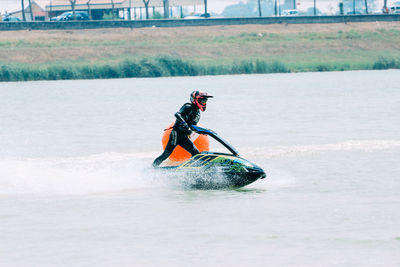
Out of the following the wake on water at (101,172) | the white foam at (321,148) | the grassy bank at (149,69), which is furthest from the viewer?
the grassy bank at (149,69)

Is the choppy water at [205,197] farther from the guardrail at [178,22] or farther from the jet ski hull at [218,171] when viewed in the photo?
the guardrail at [178,22]

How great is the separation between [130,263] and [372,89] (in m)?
37.0

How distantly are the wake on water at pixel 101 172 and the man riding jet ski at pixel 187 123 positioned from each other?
0.53 metres

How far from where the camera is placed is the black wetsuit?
547 inches

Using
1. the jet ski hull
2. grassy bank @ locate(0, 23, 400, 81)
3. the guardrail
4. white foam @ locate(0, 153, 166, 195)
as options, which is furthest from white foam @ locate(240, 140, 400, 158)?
the guardrail

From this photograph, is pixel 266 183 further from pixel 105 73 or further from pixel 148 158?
pixel 105 73

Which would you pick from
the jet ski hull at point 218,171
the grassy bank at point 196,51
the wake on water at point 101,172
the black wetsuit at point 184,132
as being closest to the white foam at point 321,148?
the wake on water at point 101,172

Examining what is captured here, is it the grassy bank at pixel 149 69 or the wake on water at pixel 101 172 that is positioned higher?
the wake on water at pixel 101 172

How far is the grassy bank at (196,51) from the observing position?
58.5 metres

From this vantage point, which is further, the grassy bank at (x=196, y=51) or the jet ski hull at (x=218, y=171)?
the grassy bank at (x=196, y=51)

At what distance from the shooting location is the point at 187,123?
45.7 ft

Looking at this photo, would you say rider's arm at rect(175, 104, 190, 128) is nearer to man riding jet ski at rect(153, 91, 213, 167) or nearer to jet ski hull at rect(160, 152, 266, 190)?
man riding jet ski at rect(153, 91, 213, 167)

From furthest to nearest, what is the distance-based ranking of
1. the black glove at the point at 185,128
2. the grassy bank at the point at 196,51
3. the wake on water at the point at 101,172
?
the grassy bank at the point at 196,51 → the wake on water at the point at 101,172 → the black glove at the point at 185,128

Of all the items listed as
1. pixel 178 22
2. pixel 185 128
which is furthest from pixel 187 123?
pixel 178 22
